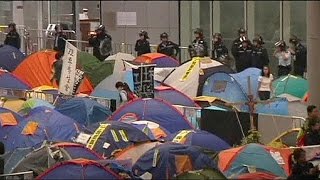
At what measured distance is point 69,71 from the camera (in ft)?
64.7

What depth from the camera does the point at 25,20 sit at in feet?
103

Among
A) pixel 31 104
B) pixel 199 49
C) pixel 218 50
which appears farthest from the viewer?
pixel 218 50

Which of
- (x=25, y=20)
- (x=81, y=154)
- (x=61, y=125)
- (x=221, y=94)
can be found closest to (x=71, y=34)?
(x=25, y=20)

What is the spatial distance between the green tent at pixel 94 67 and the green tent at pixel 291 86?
14.6 ft

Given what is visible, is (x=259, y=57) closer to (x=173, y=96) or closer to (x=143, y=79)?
(x=173, y=96)

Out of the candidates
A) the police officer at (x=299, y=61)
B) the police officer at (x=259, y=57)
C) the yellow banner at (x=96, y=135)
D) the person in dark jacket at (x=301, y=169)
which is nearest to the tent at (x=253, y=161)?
the person in dark jacket at (x=301, y=169)

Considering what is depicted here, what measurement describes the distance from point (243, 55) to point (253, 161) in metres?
12.4

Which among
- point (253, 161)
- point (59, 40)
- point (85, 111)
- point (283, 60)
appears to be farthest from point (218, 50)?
point (253, 161)

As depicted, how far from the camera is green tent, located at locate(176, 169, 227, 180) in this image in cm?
1212

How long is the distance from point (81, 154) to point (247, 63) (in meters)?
12.4

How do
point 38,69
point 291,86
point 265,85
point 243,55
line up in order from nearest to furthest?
point 291,86 → point 265,85 → point 38,69 → point 243,55

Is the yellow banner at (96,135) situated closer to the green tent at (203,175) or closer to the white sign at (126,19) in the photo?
the green tent at (203,175)

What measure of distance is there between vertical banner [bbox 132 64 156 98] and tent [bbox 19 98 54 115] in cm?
181

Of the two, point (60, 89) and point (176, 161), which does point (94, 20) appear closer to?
point (60, 89)
